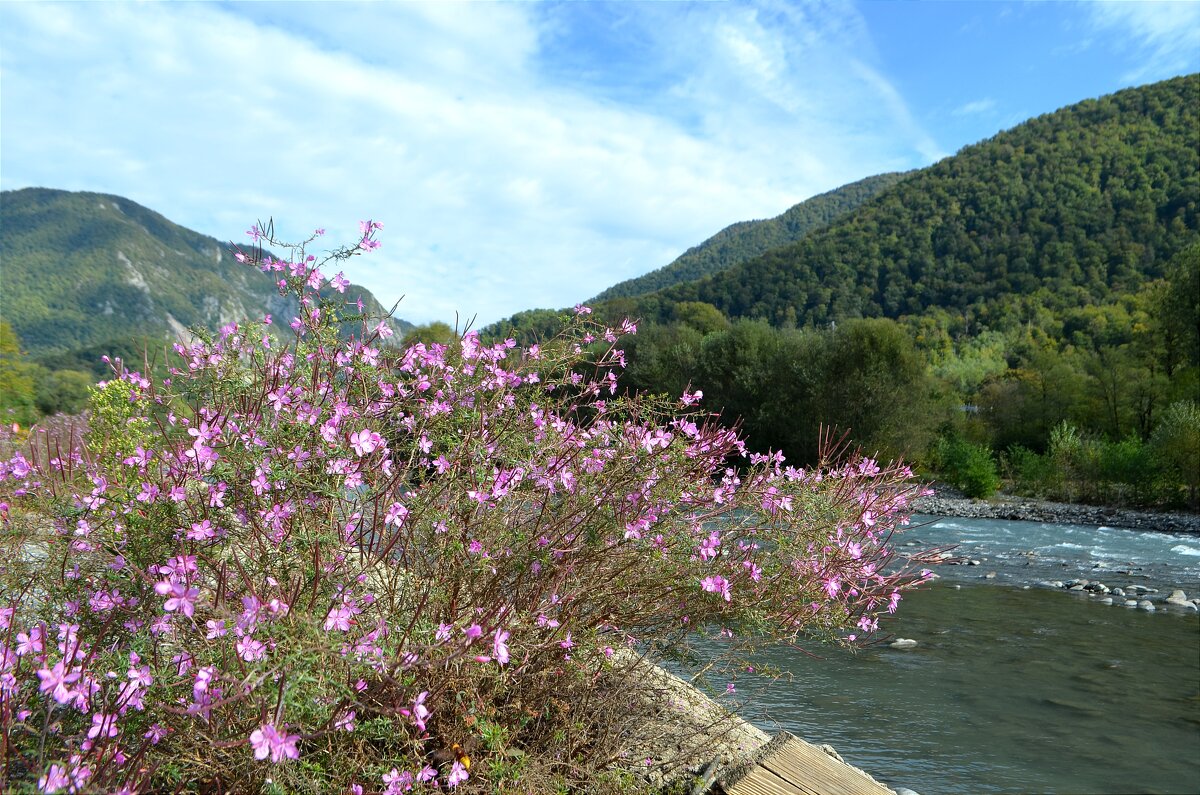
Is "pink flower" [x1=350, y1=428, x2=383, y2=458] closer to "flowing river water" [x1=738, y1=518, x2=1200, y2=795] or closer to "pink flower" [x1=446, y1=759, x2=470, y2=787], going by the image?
"pink flower" [x1=446, y1=759, x2=470, y2=787]

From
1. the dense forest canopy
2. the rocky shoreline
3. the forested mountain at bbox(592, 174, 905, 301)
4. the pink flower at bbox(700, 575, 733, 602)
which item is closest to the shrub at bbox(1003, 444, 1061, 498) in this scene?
the dense forest canopy

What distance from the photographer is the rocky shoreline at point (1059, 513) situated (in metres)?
21.4

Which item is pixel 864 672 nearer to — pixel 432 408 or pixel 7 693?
pixel 432 408

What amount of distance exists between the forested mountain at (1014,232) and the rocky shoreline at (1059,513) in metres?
40.7

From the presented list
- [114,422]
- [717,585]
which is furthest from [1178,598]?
[114,422]

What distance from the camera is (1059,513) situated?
24312 mm

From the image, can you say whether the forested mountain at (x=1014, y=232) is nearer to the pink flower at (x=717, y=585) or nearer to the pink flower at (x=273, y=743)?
the pink flower at (x=717, y=585)

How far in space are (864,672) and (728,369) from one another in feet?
99.5

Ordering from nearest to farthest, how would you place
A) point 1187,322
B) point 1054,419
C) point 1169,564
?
point 1169,564 < point 1187,322 < point 1054,419

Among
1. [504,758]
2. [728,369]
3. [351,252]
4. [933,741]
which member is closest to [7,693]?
[504,758]

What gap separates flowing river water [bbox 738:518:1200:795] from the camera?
20.4 ft

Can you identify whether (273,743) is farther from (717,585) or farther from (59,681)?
(717,585)

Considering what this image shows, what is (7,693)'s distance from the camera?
83.7 inches

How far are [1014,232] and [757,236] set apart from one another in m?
79.3
